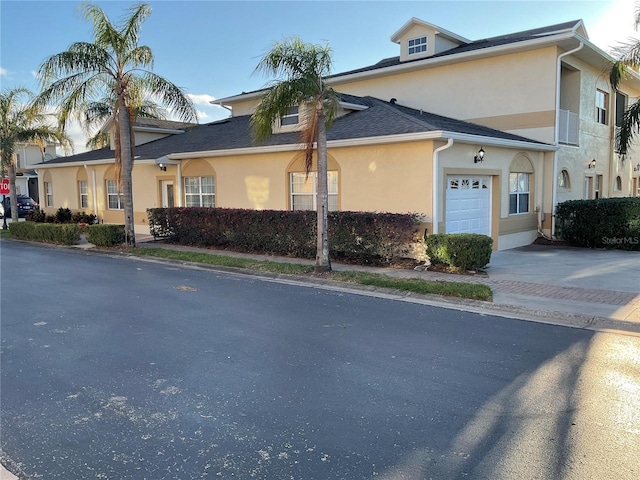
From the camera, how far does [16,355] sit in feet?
20.7

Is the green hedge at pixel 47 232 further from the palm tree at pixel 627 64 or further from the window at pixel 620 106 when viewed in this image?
the window at pixel 620 106

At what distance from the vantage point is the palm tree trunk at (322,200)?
11867 mm

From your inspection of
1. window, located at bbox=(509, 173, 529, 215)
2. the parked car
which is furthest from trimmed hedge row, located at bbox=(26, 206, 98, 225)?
window, located at bbox=(509, 173, 529, 215)

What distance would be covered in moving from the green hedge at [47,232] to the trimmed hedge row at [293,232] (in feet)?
10.6

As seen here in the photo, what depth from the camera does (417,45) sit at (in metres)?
20.6

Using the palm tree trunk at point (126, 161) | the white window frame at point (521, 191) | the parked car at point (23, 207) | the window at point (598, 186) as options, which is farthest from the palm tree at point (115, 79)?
the parked car at point (23, 207)

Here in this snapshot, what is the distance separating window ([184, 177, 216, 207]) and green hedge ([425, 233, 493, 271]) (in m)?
10.1

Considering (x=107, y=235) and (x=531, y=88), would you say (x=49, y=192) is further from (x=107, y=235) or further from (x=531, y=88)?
(x=531, y=88)

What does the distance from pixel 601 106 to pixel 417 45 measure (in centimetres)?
780

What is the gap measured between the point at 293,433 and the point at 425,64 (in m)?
17.4

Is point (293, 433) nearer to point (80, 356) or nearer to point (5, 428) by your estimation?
point (5, 428)

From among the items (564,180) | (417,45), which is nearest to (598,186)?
(564,180)

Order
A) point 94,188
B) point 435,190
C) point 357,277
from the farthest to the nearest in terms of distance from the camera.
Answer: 1. point 94,188
2. point 435,190
3. point 357,277

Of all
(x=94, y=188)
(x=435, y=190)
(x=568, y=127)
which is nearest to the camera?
(x=435, y=190)
